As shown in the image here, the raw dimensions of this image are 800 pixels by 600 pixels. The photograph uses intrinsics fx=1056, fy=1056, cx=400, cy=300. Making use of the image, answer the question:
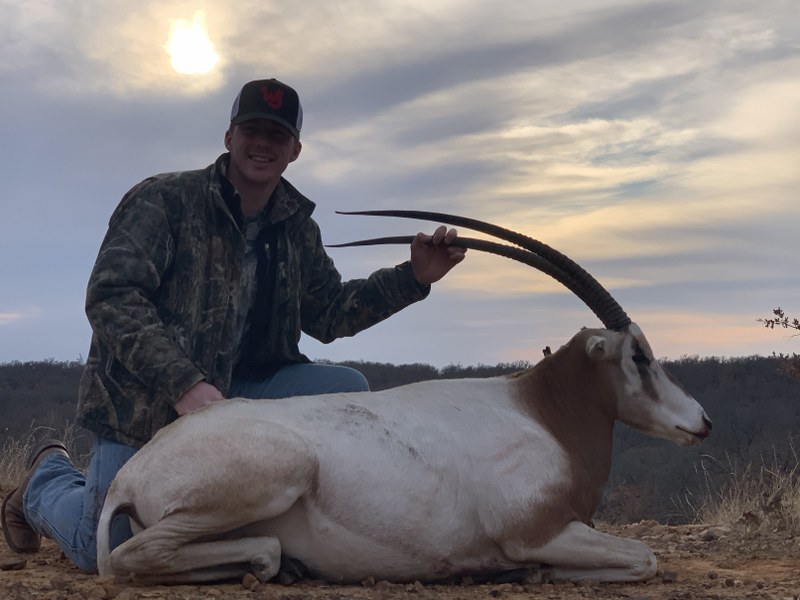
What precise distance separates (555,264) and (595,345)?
0.56 metres

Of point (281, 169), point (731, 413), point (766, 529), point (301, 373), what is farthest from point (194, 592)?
point (731, 413)

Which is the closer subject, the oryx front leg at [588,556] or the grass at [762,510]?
the oryx front leg at [588,556]

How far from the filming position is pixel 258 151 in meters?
6.68

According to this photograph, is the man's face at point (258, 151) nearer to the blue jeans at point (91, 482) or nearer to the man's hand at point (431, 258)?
the man's hand at point (431, 258)

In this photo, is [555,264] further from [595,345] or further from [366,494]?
[366,494]

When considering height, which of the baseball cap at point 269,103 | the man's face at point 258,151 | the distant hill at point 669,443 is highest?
the baseball cap at point 269,103

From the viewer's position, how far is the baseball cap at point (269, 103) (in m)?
6.62

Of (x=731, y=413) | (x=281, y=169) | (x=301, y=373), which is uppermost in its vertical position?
(x=281, y=169)

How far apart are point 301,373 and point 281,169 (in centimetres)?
133

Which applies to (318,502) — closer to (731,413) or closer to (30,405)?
(731,413)

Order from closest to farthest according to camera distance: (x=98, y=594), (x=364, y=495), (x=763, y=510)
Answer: (x=98, y=594), (x=364, y=495), (x=763, y=510)

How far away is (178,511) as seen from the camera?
4.85 meters

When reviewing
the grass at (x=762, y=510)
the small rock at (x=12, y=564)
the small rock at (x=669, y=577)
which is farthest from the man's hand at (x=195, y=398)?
the grass at (x=762, y=510)

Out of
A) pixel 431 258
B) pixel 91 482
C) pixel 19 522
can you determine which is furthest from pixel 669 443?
pixel 91 482
